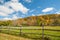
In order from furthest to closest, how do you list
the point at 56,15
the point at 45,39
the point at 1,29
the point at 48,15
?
the point at 48,15
the point at 56,15
the point at 1,29
the point at 45,39

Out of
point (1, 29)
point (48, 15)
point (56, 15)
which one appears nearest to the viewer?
point (1, 29)

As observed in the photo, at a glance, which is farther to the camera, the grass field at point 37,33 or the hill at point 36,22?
the hill at point 36,22

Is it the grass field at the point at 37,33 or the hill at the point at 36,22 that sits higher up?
the hill at the point at 36,22

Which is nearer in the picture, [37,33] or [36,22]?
[37,33]

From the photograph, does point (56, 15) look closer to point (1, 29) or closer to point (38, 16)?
point (38, 16)

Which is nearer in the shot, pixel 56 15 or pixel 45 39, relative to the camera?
pixel 45 39

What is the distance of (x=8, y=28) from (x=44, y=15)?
34.9 m

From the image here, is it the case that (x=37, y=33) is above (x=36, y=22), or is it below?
below

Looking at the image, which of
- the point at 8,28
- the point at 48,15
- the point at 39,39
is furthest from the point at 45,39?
the point at 48,15

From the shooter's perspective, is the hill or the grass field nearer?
the grass field

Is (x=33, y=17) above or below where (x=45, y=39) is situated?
above

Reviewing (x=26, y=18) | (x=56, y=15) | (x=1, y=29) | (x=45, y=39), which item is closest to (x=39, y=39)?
(x=45, y=39)

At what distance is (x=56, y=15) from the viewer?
58875 millimetres

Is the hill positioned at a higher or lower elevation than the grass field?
higher
